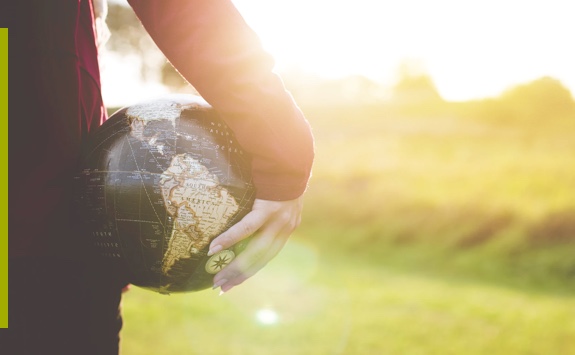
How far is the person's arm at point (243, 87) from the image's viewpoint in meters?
1.83

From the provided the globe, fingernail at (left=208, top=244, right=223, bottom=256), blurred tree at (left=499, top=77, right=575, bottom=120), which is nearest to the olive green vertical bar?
the globe

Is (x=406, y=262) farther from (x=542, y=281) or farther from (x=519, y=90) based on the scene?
(x=519, y=90)

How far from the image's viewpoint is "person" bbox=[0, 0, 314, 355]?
1.81 metres

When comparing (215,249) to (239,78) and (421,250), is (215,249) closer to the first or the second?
(239,78)

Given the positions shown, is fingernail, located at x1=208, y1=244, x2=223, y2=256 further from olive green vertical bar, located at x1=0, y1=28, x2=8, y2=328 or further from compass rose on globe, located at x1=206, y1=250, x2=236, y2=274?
olive green vertical bar, located at x1=0, y1=28, x2=8, y2=328

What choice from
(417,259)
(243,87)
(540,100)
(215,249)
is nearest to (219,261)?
(215,249)

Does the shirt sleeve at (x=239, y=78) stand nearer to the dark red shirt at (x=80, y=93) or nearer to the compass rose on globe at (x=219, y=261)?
the dark red shirt at (x=80, y=93)

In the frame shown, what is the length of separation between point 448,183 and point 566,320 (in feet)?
24.7

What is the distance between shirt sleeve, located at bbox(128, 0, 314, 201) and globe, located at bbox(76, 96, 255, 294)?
207 millimetres

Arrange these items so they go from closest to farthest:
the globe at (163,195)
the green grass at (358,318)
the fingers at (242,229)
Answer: the fingers at (242,229) → the globe at (163,195) → the green grass at (358,318)

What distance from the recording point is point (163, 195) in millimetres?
2078

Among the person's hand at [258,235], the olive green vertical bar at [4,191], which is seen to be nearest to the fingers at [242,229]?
the person's hand at [258,235]

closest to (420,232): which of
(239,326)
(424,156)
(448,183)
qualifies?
(448,183)

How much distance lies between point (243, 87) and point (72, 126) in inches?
22.5
